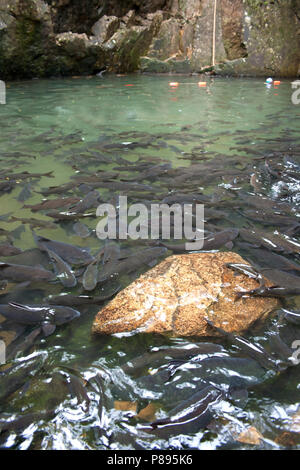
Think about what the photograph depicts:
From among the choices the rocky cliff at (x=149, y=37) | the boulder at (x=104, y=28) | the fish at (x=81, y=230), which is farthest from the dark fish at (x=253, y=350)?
the boulder at (x=104, y=28)

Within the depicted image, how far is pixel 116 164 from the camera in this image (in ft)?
15.4

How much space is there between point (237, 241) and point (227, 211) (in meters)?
0.59

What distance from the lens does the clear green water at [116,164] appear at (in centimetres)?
154

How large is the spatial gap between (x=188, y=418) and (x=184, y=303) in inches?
28.9

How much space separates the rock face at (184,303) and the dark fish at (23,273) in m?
0.59

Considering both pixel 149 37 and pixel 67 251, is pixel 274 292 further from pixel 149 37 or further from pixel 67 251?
pixel 149 37

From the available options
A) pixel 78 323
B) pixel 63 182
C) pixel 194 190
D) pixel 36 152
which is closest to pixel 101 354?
pixel 78 323

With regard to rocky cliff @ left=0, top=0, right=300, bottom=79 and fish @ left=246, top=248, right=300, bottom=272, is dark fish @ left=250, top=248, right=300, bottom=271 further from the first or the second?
rocky cliff @ left=0, top=0, right=300, bottom=79

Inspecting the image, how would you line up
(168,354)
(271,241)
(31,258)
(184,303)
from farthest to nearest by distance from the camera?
(271,241) → (31,258) → (184,303) → (168,354)

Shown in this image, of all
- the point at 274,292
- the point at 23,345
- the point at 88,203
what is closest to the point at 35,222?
the point at 88,203

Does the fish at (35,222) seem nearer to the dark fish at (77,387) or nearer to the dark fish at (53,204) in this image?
the dark fish at (53,204)

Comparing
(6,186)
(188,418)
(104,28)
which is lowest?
(188,418)

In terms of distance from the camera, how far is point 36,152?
16.8 feet

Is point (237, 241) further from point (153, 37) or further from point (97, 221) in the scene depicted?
point (153, 37)
